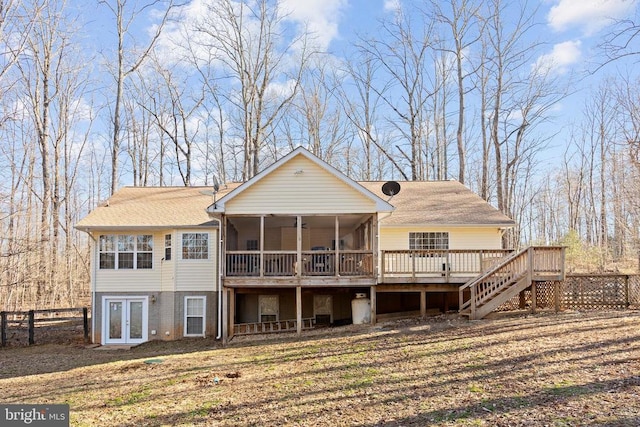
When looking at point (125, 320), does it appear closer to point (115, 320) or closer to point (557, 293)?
point (115, 320)

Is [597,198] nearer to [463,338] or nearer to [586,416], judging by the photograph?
[463,338]

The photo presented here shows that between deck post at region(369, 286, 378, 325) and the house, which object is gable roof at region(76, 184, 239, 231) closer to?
the house

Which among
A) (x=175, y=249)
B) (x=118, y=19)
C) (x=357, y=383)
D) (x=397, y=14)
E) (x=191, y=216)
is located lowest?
(x=357, y=383)

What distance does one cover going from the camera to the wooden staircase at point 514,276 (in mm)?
13422

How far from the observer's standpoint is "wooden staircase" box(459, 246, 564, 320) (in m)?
13.4

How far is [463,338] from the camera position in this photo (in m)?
11.1

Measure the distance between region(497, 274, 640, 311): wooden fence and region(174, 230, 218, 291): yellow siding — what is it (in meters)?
11.2

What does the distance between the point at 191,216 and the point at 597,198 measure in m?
34.2

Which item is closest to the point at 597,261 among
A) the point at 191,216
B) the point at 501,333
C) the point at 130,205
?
the point at 501,333

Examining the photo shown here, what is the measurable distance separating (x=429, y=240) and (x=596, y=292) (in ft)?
18.7

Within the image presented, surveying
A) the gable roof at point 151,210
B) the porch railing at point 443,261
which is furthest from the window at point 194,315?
the porch railing at point 443,261

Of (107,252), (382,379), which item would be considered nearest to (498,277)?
(382,379)

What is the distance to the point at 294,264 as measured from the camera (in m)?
15.0

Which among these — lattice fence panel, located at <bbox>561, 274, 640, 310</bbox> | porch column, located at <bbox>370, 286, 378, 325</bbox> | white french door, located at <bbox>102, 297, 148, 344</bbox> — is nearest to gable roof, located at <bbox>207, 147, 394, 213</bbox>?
porch column, located at <bbox>370, 286, 378, 325</bbox>
